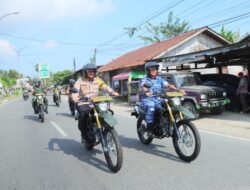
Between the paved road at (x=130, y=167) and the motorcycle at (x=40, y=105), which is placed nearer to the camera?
the paved road at (x=130, y=167)

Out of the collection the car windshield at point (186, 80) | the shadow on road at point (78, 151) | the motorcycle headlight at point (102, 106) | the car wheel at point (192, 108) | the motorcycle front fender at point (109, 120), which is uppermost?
the car windshield at point (186, 80)

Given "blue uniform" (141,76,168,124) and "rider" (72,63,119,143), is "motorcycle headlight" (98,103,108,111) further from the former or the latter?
"blue uniform" (141,76,168,124)

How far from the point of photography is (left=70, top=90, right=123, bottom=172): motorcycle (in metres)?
6.01

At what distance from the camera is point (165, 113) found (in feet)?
22.9

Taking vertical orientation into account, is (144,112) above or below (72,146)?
above

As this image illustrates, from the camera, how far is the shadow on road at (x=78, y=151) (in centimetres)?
679

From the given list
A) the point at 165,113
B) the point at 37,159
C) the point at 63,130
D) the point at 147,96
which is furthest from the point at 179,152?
the point at 63,130

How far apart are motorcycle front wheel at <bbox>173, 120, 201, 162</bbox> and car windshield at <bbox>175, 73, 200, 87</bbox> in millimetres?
7995

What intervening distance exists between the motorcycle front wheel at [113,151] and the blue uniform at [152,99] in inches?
47.8

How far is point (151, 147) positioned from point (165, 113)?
1258mm

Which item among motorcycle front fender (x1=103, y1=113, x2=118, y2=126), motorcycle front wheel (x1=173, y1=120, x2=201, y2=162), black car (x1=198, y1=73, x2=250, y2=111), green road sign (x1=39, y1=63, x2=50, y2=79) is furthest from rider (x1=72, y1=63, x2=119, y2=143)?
green road sign (x1=39, y1=63, x2=50, y2=79)

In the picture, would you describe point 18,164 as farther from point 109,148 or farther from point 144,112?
point 144,112

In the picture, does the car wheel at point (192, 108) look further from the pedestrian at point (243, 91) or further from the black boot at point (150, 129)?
the black boot at point (150, 129)

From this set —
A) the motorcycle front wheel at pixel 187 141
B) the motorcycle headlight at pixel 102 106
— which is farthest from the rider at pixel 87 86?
the motorcycle front wheel at pixel 187 141
